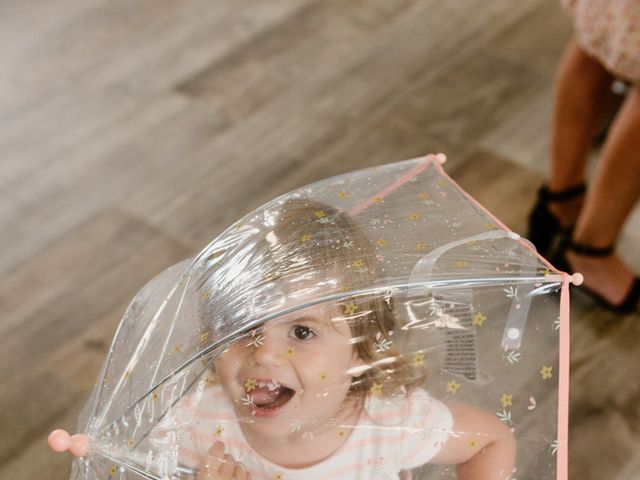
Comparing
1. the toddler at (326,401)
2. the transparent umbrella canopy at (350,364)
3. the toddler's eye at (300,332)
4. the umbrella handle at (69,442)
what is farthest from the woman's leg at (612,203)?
the umbrella handle at (69,442)

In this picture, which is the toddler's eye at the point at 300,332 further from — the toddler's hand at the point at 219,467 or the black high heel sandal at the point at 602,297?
the black high heel sandal at the point at 602,297

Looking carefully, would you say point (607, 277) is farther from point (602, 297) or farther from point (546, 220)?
point (546, 220)

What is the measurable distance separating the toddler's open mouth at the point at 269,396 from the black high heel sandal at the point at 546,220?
0.92 metres

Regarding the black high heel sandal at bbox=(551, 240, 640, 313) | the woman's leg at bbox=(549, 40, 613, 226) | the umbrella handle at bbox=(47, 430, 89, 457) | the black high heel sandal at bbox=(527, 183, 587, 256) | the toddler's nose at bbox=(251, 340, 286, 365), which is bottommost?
the black high heel sandal at bbox=(551, 240, 640, 313)

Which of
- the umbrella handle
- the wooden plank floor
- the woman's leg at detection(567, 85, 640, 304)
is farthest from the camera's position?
the wooden plank floor

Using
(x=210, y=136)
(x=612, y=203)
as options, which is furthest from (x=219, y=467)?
(x=210, y=136)

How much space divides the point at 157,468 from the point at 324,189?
353mm

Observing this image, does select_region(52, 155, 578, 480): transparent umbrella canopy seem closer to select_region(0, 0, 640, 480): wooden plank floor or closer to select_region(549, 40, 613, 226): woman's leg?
select_region(0, 0, 640, 480): wooden plank floor

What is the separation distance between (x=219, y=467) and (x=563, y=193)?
0.97 m

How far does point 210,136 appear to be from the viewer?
1.94 m

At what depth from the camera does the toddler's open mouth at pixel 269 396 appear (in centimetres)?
81

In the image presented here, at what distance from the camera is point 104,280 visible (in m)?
1.66

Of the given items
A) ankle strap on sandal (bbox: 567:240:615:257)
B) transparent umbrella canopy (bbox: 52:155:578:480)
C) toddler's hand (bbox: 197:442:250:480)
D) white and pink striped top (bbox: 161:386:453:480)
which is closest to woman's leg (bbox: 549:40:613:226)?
ankle strap on sandal (bbox: 567:240:615:257)

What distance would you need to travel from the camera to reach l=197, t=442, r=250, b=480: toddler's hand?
0.83 metres
